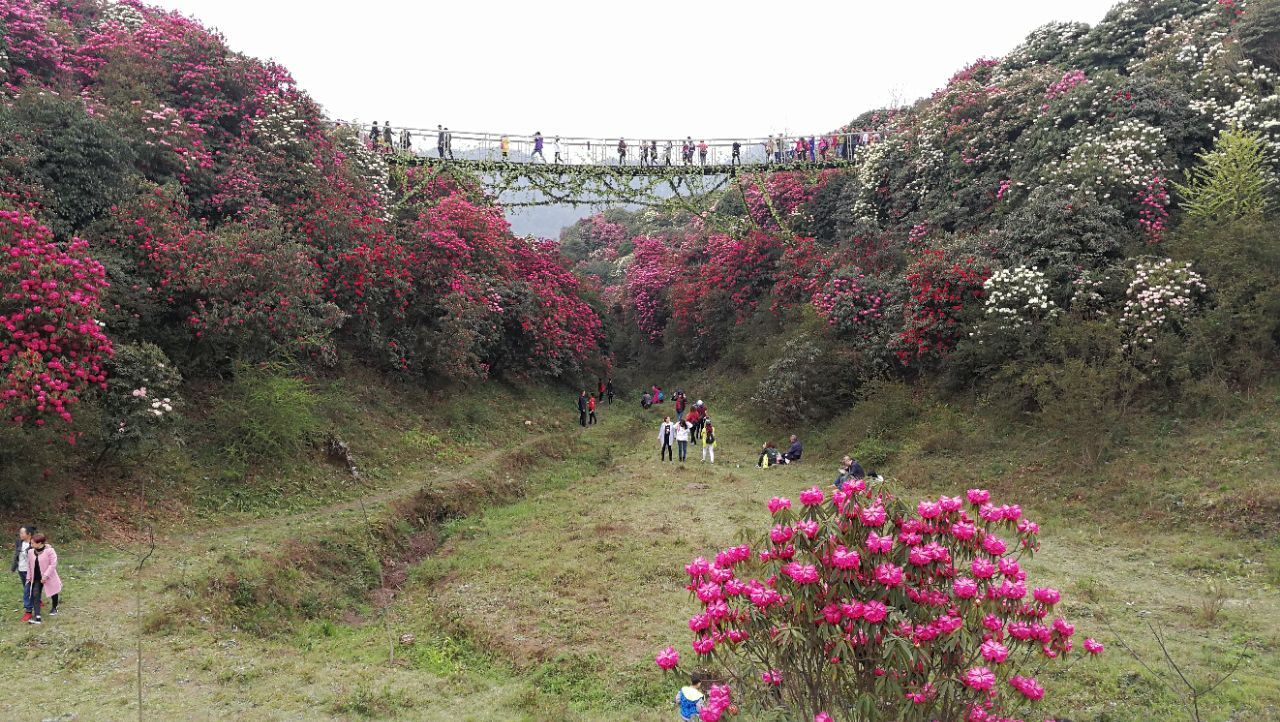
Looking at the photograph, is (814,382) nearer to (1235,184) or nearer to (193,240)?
(1235,184)

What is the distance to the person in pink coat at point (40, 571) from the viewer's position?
8.51 metres

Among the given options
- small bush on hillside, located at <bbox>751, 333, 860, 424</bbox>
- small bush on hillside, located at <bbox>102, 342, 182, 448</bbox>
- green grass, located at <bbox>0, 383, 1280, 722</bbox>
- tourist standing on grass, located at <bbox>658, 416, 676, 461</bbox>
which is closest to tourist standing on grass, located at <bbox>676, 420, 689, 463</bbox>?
tourist standing on grass, located at <bbox>658, 416, 676, 461</bbox>

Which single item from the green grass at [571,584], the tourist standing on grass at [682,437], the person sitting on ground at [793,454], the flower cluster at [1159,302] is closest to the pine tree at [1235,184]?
the flower cluster at [1159,302]

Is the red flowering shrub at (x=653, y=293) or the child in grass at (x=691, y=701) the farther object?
the red flowering shrub at (x=653, y=293)

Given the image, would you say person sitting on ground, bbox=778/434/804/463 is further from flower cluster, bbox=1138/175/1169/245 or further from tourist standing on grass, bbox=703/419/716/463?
flower cluster, bbox=1138/175/1169/245

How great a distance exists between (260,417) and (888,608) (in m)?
13.9

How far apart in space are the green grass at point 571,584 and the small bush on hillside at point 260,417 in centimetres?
196

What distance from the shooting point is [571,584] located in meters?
11.1

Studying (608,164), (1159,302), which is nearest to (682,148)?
(608,164)

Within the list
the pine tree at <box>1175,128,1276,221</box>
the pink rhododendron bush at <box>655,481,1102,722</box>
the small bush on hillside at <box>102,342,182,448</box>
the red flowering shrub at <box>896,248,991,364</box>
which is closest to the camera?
the pink rhododendron bush at <box>655,481,1102,722</box>

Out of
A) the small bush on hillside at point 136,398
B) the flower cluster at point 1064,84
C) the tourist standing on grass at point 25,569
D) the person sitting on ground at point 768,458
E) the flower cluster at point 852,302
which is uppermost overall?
the flower cluster at point 1064,84

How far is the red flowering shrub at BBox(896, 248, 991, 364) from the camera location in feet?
59.9

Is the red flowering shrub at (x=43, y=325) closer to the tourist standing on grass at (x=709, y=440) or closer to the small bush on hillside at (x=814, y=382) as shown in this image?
the tourist standing on grass at (x=709, y=440)

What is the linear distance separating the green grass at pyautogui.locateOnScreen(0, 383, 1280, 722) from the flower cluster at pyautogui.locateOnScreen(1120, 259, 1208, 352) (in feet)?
6.78
